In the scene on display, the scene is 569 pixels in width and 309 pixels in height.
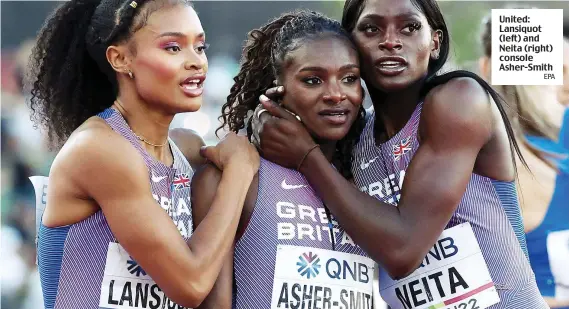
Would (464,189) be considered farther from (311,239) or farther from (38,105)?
(38,105)

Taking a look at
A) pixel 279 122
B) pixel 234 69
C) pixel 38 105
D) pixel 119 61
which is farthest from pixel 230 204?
pixel 234 69

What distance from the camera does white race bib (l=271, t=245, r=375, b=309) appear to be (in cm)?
302

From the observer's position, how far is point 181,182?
3.18m

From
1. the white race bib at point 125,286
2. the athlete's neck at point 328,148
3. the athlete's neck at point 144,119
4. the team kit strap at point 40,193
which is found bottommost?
the white race bib at point 125,286

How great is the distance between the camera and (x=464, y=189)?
3080mm

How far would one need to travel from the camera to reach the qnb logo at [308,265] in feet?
9.99

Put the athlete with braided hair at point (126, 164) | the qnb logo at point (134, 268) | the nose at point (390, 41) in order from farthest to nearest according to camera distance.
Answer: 1. the nose at point (390, 41)
2. the qnb logo at point (134, 268)
3. the athlete with braided hair at point (126, 164)

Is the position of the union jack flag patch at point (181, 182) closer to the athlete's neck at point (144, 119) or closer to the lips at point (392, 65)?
the athlete's neck at point (144, 119)

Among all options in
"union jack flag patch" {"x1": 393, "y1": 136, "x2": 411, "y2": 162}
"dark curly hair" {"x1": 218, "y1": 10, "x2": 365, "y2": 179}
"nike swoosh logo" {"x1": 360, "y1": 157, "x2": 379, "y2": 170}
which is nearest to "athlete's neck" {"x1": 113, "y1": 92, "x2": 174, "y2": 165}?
"dark curly hair" {"x1": 218, "y1": 10, "x2": 365, "y2": 179}

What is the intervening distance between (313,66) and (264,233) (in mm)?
638

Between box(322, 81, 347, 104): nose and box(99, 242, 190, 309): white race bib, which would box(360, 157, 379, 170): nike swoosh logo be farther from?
box(99, 242, 190, 309): white race bib
